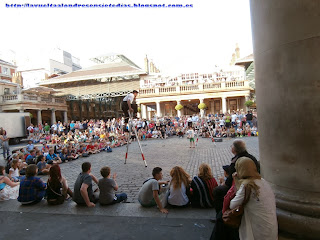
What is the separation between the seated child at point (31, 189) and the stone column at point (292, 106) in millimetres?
4567

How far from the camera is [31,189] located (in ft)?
16.3

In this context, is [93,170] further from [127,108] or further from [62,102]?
[62,102]

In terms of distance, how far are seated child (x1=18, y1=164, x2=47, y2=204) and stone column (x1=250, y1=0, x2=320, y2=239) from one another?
457 centimetres

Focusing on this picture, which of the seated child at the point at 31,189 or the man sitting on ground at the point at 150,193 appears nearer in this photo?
the man sitting on ground at the point at 150,193

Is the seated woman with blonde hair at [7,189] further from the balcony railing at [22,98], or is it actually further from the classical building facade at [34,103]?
the balcony railing at [22,98]

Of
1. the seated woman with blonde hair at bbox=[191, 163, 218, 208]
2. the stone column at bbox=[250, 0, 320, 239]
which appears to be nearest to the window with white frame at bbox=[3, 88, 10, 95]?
the seated woman with blonde hair at bbox=[191, 163, 218, 208]

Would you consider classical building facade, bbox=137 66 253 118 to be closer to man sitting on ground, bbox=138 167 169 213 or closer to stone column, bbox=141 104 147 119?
stone column, bbox=141 104 147 119

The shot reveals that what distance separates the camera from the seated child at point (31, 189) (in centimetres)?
491

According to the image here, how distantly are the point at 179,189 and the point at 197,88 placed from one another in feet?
98.4

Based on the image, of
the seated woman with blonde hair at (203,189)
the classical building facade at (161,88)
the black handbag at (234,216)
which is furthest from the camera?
the classical building facade at (161,88)

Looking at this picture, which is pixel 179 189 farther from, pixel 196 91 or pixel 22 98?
pixel 22 98

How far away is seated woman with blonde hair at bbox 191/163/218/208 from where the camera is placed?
166 inches

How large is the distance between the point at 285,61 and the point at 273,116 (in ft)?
2.06

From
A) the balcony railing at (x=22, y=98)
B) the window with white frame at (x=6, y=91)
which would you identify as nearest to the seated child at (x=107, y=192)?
the balcony railing at (x=22, y=98)
